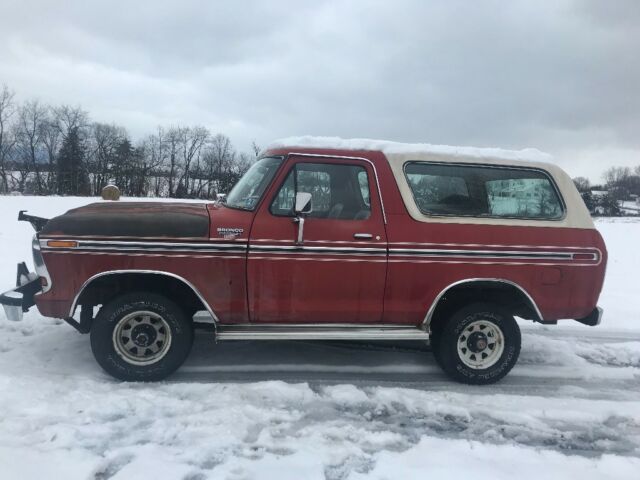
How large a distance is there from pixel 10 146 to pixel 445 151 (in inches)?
2970

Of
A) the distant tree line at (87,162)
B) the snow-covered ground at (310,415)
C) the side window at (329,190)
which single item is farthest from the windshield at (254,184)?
the distant tree line at (87,162)

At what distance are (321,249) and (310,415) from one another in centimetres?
141

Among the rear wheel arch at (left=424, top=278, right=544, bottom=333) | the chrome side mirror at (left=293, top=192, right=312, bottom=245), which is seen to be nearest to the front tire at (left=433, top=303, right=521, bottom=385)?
the rear wheel arch at (left=424, top=278, right=544, bottom=333)

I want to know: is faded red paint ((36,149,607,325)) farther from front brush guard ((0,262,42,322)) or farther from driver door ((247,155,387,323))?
front brush guard ((0,262,42,322))

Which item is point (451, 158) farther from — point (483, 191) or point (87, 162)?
point (87, 162)

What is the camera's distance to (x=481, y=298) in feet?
16.0

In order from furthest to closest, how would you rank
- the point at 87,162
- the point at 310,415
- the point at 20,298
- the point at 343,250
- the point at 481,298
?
the point at 87,162 < the point at 481,298 < the point at 20,298 < the point at 343,250 < the point at 310,415

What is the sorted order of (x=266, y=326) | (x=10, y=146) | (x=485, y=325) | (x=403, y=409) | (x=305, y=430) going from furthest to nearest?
(x=10, y=146) < (x=485, y=325) < (x=266, y=326) < (x=403, y=409) < (x=305, y=430)

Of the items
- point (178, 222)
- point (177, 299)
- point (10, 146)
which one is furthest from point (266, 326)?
point (10, 146)

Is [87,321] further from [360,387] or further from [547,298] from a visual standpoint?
[547,298]

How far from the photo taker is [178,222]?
436 centimetres

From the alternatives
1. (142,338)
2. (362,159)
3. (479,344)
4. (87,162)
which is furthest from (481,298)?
(87,162)

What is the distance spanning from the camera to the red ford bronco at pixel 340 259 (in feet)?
14.1

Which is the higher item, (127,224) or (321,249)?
(127,224)
